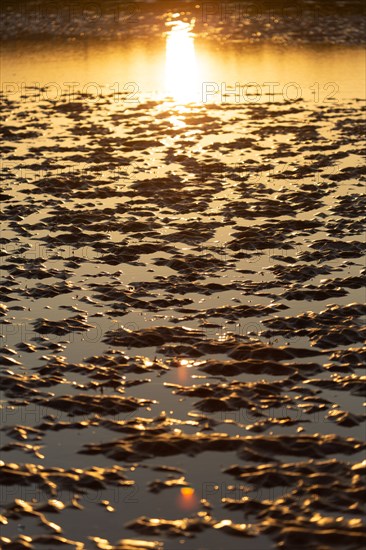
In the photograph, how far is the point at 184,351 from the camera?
561 inches

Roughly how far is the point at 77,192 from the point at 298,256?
23.1 feet

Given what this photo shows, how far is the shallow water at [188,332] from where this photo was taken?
34.6 ft

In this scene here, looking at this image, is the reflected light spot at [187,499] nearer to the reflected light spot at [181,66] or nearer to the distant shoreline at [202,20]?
the reflected light spot at [181,66]

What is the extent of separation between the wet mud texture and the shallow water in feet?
0.10

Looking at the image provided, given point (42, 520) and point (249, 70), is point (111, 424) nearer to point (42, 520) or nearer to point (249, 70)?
point (42, 520)

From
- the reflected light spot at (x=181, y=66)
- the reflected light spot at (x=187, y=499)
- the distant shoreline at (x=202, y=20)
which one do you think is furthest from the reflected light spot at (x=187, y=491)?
the distant shoreline at (x=202, y=20)

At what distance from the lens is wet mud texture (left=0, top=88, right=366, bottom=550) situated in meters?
10.4

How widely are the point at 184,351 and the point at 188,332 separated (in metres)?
0.68

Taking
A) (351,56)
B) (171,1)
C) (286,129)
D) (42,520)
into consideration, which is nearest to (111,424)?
(42,520)

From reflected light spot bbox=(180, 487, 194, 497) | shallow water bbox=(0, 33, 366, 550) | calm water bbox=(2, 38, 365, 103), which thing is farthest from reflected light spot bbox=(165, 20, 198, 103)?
reflected light spot bbox=(180, 487, 194, 497)

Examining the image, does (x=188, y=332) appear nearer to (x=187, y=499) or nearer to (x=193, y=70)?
(x=187, y=499)

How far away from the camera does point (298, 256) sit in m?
18.3

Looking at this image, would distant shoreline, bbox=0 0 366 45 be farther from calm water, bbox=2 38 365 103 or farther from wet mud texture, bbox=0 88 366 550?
wet mud texture, bbox=0 88 366 550

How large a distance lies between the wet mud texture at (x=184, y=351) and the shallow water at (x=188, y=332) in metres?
0.03
